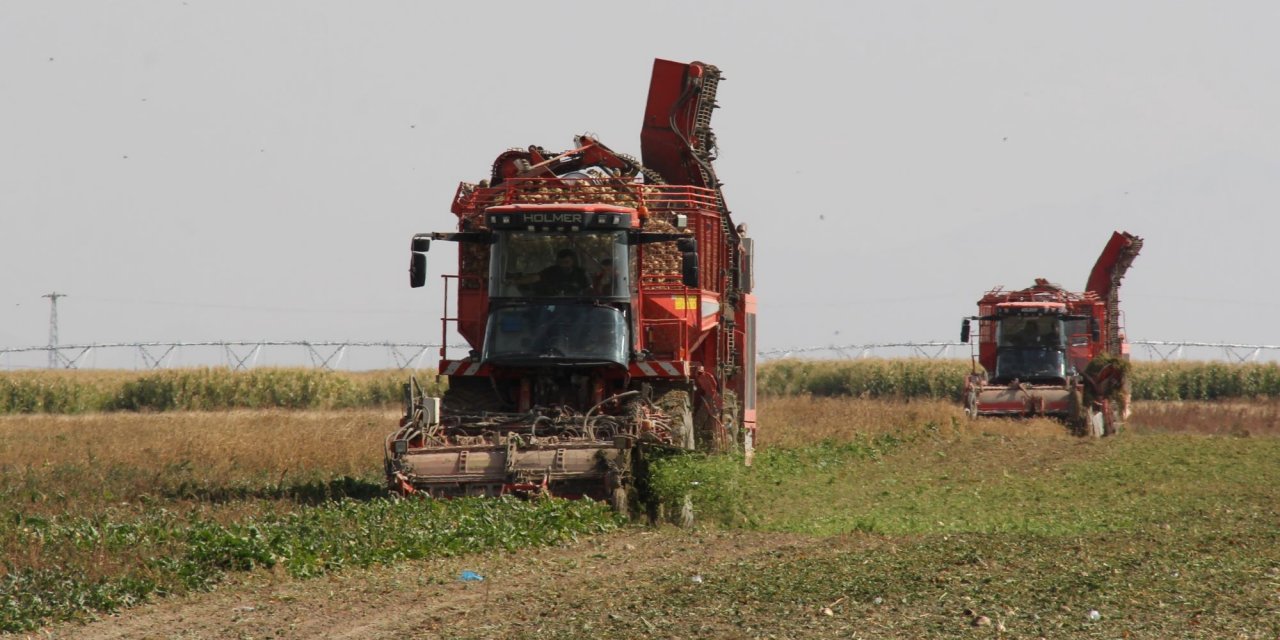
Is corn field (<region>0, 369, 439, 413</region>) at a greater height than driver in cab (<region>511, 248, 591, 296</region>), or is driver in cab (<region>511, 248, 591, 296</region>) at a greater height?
driver in cab (<region>511, 248, 591, 296</region>)

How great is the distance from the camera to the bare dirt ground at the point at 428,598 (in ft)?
31.4

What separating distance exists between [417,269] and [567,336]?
1.74m

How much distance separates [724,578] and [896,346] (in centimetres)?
5166

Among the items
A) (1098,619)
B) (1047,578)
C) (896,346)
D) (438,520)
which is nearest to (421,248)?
(438,520)

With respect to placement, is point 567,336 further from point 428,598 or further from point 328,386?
point 328,386

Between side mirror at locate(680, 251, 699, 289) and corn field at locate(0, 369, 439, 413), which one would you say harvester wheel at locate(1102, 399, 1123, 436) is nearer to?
side mirror at locate(680, 251, 699, 289)

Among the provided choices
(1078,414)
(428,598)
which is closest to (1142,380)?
(1078,414)

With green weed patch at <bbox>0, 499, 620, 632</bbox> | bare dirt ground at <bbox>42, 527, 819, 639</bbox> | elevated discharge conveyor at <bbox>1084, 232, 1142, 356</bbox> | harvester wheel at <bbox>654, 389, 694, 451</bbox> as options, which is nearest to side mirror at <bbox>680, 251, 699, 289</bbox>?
harvester wheel at <bbox>654, 389, 694, 451</bbox>

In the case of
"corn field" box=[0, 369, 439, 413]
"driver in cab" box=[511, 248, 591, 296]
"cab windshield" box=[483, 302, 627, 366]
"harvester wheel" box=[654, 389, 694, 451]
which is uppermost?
"driver in cab" box=[511, 248, 591, 296]

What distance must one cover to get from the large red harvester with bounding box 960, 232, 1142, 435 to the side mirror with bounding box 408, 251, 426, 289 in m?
17.6

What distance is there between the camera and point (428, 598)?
10.6m

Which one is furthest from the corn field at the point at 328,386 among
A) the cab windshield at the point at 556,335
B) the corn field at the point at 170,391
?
the cab windshield at the point at 556,335

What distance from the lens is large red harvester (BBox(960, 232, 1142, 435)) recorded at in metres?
31.8

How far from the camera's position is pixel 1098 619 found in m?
9.60
